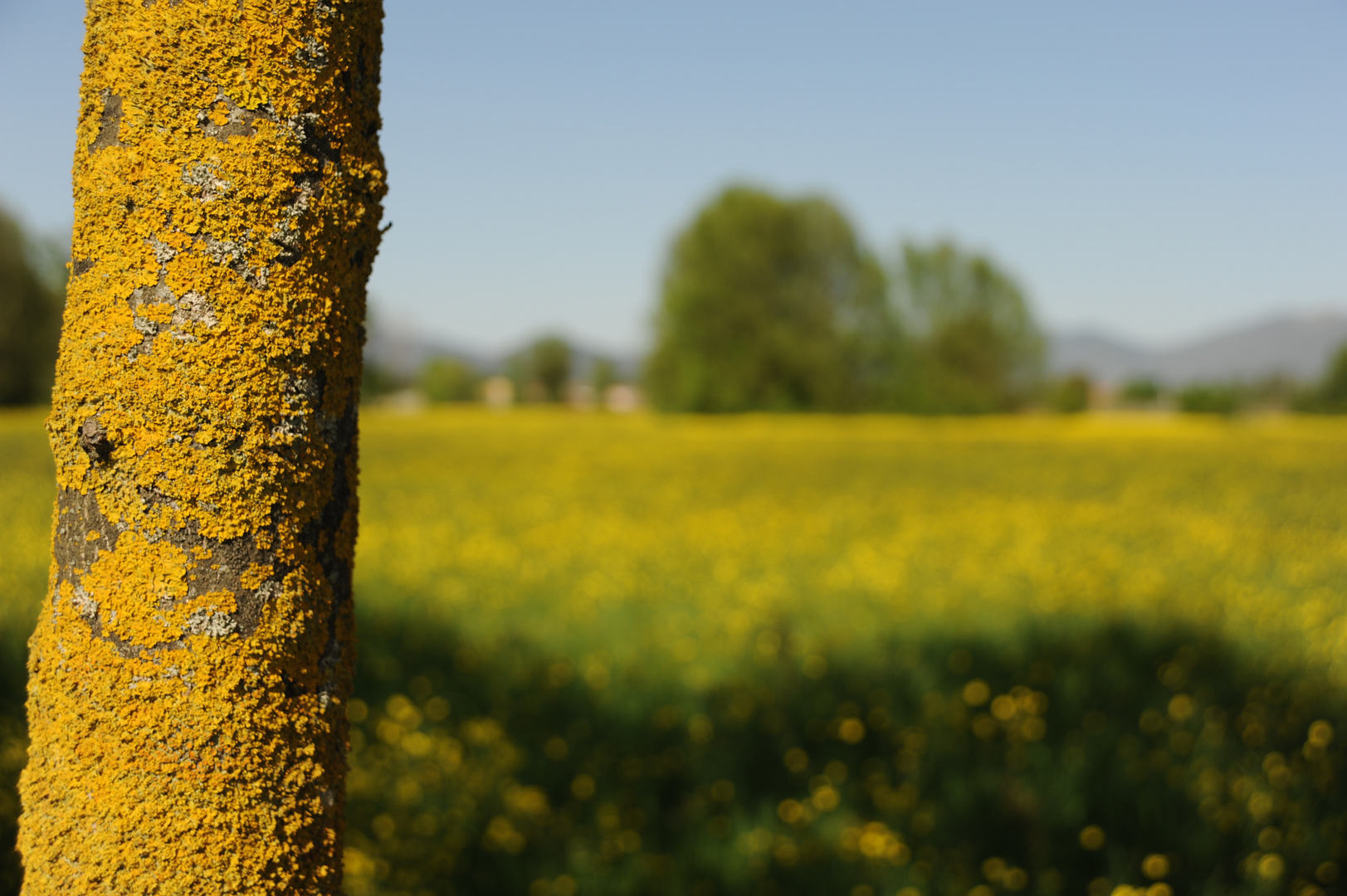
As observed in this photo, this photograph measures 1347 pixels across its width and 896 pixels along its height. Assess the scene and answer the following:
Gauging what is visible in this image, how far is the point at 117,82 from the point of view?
1.13 m

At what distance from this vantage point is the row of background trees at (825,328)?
188ft

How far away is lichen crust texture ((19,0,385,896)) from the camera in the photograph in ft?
3.64

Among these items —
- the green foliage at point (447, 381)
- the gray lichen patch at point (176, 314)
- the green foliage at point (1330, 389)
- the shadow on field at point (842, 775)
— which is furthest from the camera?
the green foliage at point (447, 381)

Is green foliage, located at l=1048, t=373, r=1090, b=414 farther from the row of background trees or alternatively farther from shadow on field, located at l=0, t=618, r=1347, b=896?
A: shadow on field, located at l=0, t=618, r=1347, b=896

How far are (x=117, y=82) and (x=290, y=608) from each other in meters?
0.74

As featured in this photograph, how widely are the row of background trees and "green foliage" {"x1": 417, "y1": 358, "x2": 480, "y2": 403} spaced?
5046cm

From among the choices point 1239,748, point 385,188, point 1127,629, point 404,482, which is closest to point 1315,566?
point 1127,629

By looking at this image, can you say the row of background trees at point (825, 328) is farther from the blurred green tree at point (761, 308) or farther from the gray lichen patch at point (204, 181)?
the gray lichen patch at point (204, 181)

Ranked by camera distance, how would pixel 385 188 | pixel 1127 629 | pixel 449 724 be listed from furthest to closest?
pixel 1127 629 < pixel 449 724 < pixel 385 188

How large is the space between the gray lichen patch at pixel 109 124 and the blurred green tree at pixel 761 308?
54.8 meters

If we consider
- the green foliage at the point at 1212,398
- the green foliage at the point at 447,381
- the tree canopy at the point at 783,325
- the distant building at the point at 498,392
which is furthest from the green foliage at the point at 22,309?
the distant building at the point at 498,392

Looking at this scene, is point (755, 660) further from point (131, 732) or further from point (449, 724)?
point (131, 732)

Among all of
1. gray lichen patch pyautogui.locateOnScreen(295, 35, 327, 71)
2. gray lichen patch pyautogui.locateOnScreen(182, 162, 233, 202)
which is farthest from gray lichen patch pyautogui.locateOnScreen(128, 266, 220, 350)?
gray lichen patch pyautogui.locateOnScreen(295, 35, 327, 71)

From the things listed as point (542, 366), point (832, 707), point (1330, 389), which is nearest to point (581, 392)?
point (542, 366)
